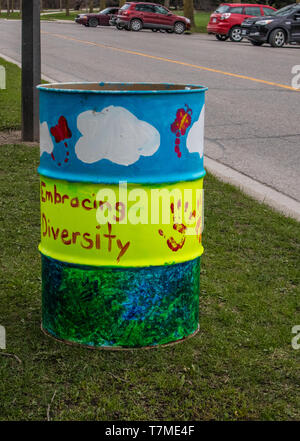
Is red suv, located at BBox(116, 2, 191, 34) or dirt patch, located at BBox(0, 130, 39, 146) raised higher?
red suv, located at BBox(116, 2, 191, 34)

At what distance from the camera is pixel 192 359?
319 centimetres

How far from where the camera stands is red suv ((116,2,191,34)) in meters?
37.5

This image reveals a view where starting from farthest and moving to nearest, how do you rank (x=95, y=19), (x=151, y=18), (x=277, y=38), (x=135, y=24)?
(x=95, y=19) → (x=135, y=24) → (x=151, y=18) → (x=277, y=38)

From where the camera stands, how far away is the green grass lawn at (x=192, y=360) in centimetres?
279

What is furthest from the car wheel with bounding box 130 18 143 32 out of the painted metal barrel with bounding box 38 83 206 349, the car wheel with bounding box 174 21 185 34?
the painted metal barrel with bounding box 38 83 206 349

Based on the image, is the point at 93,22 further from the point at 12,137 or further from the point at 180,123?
the point at 180,123

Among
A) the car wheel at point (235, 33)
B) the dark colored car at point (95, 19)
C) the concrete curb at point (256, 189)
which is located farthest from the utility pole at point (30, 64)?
the dark colored car at point (95, 19)

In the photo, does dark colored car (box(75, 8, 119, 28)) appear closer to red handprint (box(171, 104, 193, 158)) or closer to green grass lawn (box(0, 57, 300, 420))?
green grass lawn (box(0, 57, 300, 420))

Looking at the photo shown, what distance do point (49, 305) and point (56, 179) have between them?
0.63 metres

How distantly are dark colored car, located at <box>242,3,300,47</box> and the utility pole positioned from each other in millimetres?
18767

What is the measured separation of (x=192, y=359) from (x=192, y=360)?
1 cm

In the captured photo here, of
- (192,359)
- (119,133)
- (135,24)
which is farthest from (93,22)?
(192,359)

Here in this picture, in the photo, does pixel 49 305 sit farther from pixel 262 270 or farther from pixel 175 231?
pixel 262 270
